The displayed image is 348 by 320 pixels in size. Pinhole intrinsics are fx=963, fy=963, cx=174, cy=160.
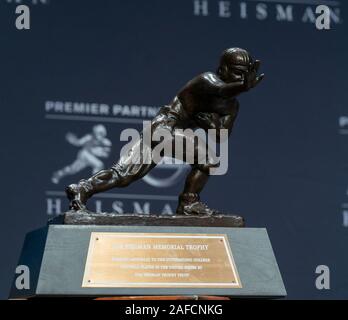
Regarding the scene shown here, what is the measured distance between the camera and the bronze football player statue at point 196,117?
4066 mm

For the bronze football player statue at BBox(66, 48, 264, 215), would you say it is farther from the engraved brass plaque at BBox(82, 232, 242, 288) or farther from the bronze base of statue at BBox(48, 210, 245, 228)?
the engraved brass plaque at BBox(82, 232, 242, 288)

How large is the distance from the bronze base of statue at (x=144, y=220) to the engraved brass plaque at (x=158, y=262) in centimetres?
10

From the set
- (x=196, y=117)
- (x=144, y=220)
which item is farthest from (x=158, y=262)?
(x=196, y=117)

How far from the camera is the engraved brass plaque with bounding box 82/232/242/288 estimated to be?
3.70m

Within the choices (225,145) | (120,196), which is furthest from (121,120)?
(225,145)

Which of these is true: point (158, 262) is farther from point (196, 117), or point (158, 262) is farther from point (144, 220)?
point (196, 117)

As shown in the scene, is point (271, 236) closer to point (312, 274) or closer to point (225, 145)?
point (312, 274)

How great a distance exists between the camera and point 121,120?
5.10m

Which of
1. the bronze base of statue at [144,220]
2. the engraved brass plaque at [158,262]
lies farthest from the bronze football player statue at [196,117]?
the engraved brass plaque at [158,262]

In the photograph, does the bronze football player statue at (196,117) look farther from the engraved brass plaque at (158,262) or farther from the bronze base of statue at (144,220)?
the engraved brass plaque at (158,262)

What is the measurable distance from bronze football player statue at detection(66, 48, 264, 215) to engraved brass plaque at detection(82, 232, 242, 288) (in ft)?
0.83

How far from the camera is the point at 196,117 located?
4254 mm
